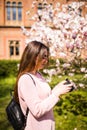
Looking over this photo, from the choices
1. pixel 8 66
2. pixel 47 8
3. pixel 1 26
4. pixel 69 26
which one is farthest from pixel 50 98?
pixel 1 26

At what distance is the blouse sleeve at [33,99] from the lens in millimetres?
2887

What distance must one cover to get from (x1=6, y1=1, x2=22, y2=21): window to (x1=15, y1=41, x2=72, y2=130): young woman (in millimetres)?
30109

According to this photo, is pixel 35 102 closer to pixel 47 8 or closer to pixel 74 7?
pixel 74 7

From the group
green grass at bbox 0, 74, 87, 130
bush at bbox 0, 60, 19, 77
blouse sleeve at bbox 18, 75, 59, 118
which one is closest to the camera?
blouse sleeve at bbox 18, 75, 59, 118

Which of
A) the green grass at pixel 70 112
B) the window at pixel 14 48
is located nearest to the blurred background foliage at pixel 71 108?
the green grass at pixel 70 112

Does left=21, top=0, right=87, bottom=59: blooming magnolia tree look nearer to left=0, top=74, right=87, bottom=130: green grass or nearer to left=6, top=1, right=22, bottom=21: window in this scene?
left=0, top=74, right=87, bottom=130: green grass

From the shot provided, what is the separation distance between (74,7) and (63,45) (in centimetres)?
136

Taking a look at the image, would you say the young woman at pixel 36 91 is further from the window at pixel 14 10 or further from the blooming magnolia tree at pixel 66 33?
Answer: the window at pixel 14 10

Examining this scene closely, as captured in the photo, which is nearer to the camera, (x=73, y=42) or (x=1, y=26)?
(x=73, y=42)

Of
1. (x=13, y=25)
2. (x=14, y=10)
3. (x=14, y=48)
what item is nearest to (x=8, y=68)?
(x=13, y=25)

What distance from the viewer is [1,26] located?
32156 millimetres

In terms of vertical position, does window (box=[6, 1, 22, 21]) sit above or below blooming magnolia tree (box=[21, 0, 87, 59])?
below

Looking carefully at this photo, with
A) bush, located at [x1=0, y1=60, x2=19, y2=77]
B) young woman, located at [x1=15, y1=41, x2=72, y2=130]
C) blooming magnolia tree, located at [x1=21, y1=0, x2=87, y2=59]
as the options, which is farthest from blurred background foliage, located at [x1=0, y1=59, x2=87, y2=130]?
bush, located at [x1=0, y1=60, x2=19, y2=77]

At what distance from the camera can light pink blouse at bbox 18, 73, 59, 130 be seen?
2891mm
